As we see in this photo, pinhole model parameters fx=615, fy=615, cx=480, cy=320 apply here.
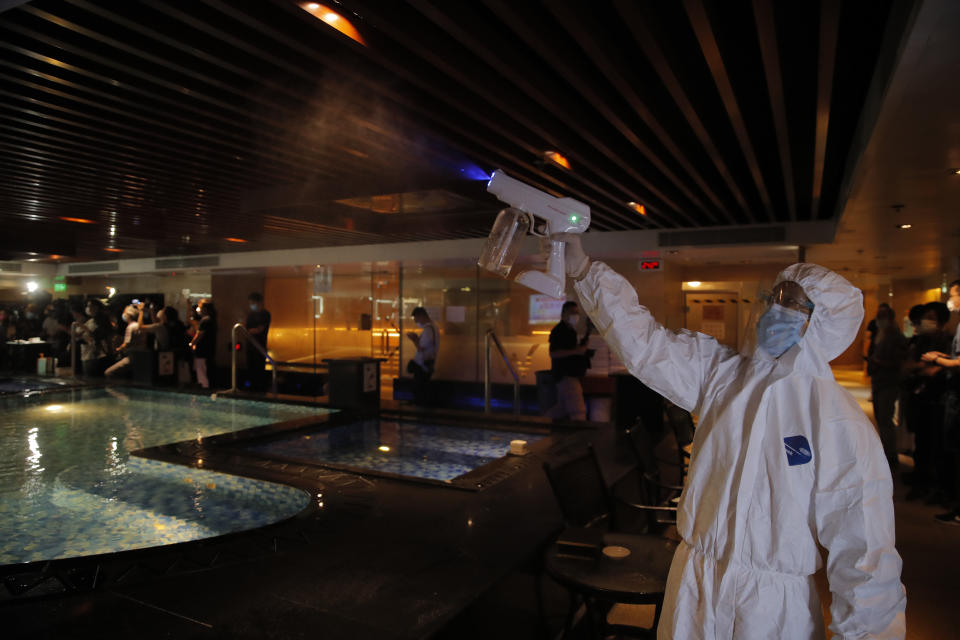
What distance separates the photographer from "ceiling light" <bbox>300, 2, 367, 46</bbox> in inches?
93.4

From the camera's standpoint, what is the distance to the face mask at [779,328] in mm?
1662

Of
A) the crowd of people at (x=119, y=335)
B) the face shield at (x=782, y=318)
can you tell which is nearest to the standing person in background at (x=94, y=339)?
the crowd of people at (x=119, y=335)

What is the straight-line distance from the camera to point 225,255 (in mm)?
10914

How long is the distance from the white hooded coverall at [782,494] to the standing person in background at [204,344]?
8.32 metres

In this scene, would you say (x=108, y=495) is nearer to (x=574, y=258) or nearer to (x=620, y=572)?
(x=620, y=572)

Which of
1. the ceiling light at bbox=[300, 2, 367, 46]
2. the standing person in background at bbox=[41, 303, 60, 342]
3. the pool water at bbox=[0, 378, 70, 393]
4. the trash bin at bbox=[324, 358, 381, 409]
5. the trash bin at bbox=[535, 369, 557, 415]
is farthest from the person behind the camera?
the standing person in background at bbox=[41, 303, 60, 342]

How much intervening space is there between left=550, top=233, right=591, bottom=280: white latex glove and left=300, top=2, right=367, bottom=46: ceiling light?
4.55 feet

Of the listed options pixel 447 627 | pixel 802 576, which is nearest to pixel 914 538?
Result: pixel 802 576

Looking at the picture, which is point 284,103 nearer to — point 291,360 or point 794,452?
point 794,452

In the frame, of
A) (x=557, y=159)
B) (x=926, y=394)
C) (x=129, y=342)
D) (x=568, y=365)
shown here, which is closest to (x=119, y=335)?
(x=129, y=342)

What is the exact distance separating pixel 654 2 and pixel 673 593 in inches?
88.9

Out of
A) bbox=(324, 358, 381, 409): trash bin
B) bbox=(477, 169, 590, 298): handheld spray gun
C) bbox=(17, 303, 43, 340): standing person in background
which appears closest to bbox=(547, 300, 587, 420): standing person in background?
bbox=(324, 358, 381, 409): trash bin

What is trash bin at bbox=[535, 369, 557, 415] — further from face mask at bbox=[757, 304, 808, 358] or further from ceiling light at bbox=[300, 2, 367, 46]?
face mask at bbox=[757, 304, 808, 358]

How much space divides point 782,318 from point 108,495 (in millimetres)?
4208
